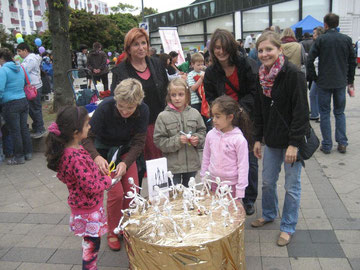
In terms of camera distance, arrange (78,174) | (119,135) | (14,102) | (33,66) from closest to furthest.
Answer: (78,174)
(119,135)
(14,102)
(33,66)

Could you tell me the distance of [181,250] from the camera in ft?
6.46

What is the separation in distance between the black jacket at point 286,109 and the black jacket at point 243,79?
13.6 inches

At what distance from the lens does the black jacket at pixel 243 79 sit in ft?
11.0

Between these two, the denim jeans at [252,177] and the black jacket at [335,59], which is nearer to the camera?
the denim jeans at [252,177]

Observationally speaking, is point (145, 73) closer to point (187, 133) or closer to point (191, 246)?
point (187, 133)

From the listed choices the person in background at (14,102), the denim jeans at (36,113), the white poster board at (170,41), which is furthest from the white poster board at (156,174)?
the white poster board at (170,41)

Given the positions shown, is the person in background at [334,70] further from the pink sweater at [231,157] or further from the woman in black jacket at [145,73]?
the pink sweater at [231,157]

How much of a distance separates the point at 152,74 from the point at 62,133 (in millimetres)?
1524

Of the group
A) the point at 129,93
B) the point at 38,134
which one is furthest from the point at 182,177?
the point at 38,134

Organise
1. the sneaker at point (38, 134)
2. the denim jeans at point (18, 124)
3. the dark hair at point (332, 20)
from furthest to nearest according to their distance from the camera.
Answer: the sneaker at point (38, 134) → the denim jeans at point (18, 124) → the dark hair at point (332, 20)

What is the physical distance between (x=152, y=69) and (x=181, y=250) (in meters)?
2.17

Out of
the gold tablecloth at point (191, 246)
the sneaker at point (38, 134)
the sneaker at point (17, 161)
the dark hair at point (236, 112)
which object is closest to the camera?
the gold tablecloth at point (191, 246)

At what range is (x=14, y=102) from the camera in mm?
5613

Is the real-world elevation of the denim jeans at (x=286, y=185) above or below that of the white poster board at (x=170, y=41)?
below
